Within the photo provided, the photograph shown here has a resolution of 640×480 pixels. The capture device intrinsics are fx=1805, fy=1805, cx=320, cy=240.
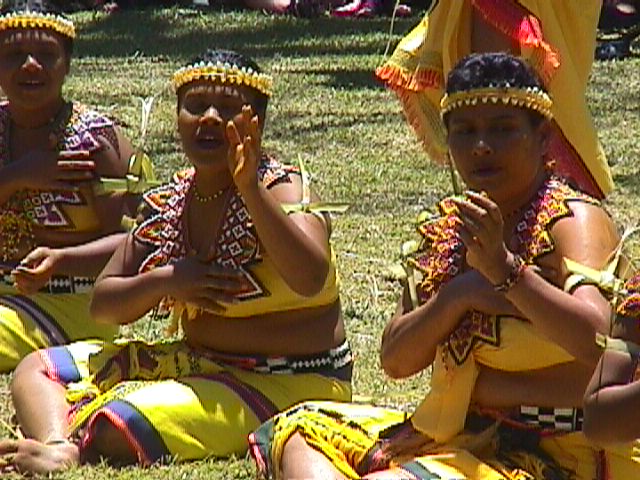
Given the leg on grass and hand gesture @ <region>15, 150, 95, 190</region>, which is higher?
hand gesture @ <region>15, 150, 95, 190</region>

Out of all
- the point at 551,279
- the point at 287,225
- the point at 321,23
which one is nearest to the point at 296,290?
the point at 287,225

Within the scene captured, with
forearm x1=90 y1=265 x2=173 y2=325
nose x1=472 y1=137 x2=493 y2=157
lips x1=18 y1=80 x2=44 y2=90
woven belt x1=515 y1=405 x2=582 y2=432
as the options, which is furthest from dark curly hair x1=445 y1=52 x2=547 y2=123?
lips x1=18 y1=80 x2=44 y2=90

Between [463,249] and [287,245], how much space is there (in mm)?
537

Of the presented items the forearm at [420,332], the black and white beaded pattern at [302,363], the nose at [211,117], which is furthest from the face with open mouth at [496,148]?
the black and white beaded pattern at [302,363]

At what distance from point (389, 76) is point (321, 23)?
963 cm

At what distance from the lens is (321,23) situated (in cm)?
1501

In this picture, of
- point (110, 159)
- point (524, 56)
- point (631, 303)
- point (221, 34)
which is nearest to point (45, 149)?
point (110, 159)

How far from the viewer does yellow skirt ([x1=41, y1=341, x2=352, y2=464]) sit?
4406 millimetres

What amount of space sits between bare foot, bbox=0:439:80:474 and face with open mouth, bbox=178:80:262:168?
783mm

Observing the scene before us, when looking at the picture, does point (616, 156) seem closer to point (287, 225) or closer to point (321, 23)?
point (287, 225)

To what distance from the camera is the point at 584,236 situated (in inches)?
146

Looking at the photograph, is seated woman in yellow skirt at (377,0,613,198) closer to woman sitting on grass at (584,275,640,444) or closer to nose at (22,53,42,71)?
nose at (22,53,42,71)

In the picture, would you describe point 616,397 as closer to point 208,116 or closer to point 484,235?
point 484,235

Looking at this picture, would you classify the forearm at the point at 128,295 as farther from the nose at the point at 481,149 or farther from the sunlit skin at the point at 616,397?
the sunlit skin at the point at 616,397
